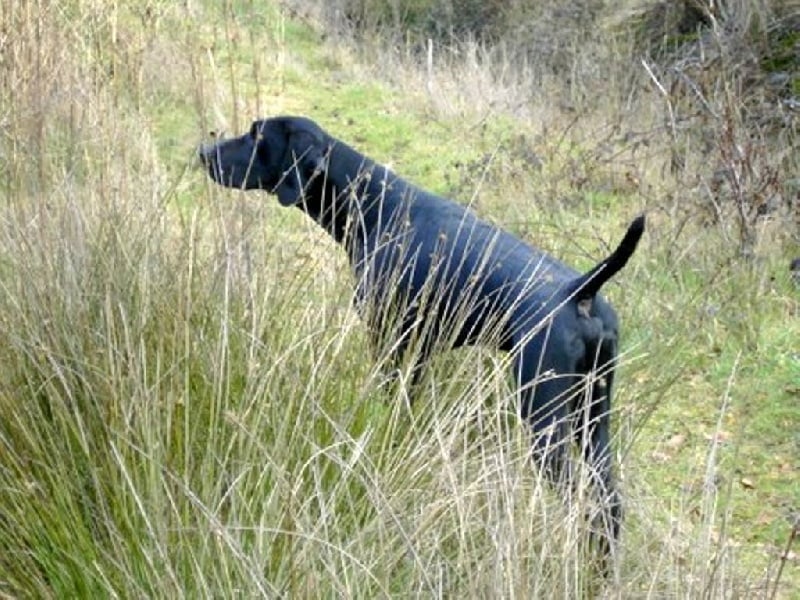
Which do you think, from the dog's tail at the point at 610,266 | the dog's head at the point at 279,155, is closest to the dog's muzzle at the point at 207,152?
the dog's head at the point at 279,155

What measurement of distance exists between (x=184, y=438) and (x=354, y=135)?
6.37m

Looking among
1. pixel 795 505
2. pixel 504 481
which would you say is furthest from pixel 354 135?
pixel 504 481

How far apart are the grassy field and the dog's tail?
228mm

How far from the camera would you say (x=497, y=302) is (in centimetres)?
328

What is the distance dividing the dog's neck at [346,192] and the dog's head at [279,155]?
0.05 meters

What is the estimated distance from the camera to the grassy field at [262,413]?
7.40 ft

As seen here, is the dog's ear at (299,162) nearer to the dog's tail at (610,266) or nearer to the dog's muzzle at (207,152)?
the dog's muzzle at (207,152)

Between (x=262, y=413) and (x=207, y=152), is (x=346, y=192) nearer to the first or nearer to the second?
(x=207, y=152)

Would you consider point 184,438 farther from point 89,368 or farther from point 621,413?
point 621,413

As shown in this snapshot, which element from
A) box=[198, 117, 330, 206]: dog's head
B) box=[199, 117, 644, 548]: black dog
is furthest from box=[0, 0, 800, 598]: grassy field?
box=[198, 117, 330, 206]: dog's head

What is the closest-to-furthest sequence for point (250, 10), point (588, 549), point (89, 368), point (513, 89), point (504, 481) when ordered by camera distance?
point (504, 481) → point (588, 549) → point (89, 368) → point (250, 10) → point (513, 89)

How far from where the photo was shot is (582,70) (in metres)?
10.5

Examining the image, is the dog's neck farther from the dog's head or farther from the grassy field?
the grassy field

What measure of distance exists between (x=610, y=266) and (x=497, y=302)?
40 cm
